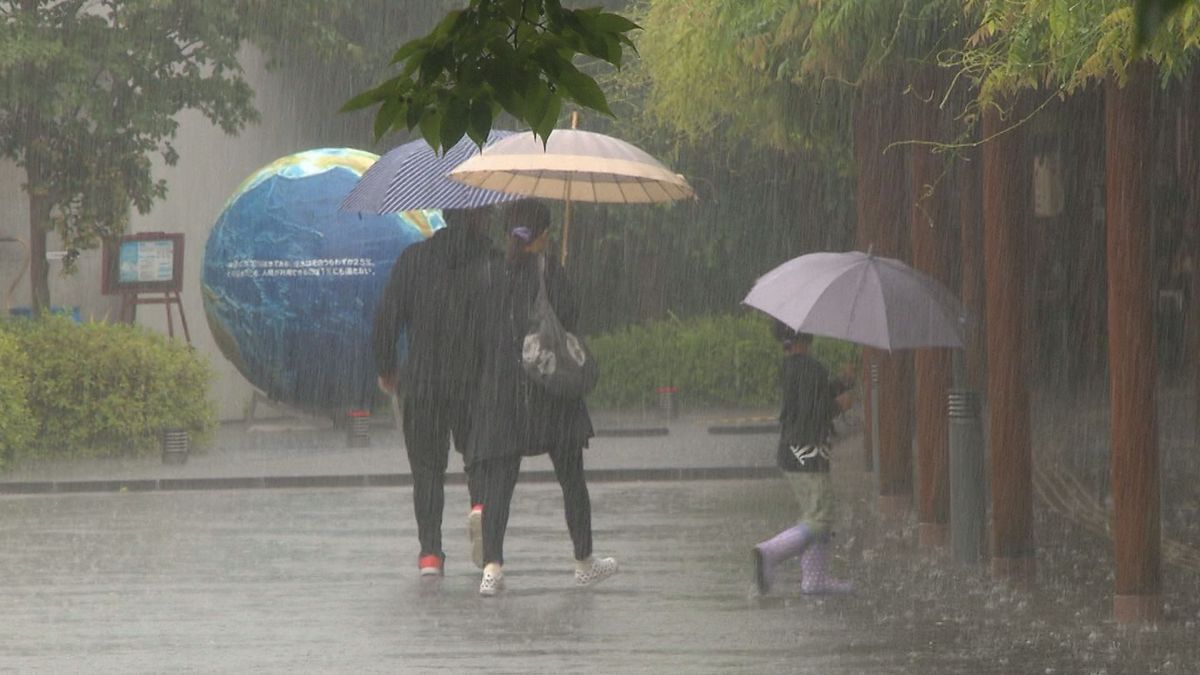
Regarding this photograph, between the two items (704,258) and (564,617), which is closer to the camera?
(564,617)

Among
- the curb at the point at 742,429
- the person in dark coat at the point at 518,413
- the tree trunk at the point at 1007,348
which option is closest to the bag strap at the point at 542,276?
the person in dark coat at the point at 518,413

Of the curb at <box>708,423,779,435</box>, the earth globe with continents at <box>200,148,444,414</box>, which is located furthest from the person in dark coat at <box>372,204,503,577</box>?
the earth globe with continents at <box>200,148,444,414</box>

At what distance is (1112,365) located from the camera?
31.3 ft

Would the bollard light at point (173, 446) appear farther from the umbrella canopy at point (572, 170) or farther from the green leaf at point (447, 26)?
the green leaf at point (447, 26)

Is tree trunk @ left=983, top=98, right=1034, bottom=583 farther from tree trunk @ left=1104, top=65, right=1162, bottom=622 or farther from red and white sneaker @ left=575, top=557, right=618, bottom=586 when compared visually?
red and white sneaker @ left=575, top=557, right=618, bottom=586

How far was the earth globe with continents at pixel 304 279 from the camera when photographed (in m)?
22.7

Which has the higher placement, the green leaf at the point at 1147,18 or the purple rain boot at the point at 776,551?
the green leaf at the point at 1147,18

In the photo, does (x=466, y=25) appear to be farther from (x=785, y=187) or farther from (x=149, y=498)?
(x=785, y=187)

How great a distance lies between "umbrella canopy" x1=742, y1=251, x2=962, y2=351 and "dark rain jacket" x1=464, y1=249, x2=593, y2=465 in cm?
113

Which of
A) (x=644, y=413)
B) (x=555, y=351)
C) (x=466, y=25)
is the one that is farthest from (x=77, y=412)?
(x=466, y=25)

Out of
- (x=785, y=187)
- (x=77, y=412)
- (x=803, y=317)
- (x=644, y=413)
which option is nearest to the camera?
(x=803, y=317)

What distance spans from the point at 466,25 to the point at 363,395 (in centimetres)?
1870

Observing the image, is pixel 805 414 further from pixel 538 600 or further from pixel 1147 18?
pixel 1147 18

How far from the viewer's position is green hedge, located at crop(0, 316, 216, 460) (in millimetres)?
19812
